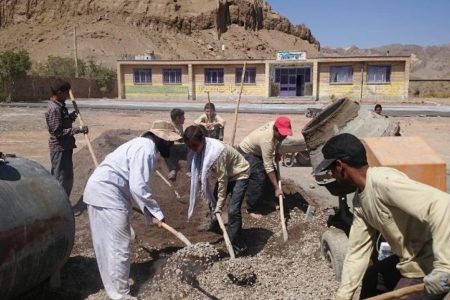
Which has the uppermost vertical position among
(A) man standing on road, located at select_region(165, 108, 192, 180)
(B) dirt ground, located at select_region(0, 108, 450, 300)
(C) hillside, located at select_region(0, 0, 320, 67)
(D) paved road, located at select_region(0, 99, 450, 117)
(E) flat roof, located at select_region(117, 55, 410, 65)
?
(C) hillside, located at select_region(0, 0, 320, 67)

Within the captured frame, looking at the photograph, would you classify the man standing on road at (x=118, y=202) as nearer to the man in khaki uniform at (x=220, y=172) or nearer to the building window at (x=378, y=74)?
the man in khaki uniform at (x=220, y=172)

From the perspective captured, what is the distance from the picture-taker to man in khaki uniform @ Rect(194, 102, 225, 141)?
883cm

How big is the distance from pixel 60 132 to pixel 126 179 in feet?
8.98

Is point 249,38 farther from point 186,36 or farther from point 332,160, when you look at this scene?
point 332,160

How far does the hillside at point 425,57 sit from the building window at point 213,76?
173 feet

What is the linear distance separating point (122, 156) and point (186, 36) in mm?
73036

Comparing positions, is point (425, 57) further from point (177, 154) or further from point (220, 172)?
point (220, 172)

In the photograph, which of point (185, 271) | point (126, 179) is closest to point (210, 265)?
point (185, 271)

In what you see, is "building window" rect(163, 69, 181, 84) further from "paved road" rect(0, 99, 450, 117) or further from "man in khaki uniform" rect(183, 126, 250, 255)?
"man in khaki uniform" rect(183, 126, 250, 255)

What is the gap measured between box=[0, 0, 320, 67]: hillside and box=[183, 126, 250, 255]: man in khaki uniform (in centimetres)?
5702

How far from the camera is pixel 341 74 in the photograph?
36062mm

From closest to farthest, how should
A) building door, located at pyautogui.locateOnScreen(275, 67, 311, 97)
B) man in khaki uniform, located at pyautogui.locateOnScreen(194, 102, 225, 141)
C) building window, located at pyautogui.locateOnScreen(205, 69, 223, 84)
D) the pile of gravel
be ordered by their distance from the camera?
the pile of gravel
man in khaki uniform, located at pyautogui.locateOnScreen(194, 102, 225, 141)
building window, located at pyautogui.locateOnScreen(205, 69, 223, 84)
building door, located at pyautogui.locateOnScreen(275, 67, 311, 97)

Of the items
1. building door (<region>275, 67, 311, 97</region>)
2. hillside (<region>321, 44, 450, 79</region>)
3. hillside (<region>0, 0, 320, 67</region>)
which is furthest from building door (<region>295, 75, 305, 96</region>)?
hillside (<region>321, 44, 450, 79</region>)

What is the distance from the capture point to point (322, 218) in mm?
6602
